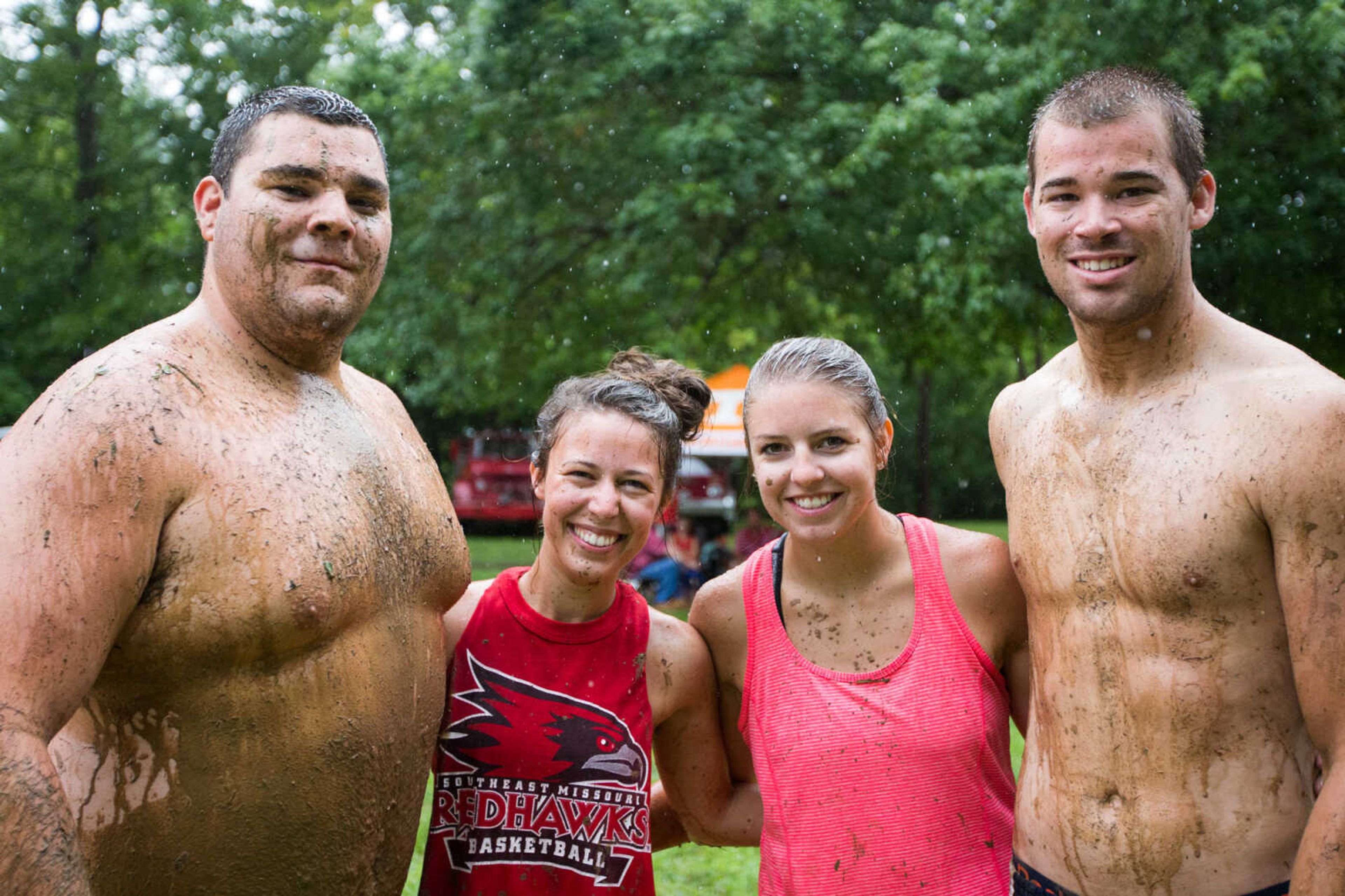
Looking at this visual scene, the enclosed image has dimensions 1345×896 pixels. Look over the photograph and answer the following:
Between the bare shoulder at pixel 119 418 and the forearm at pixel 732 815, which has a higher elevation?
the bare shoulder at pixel 119 418

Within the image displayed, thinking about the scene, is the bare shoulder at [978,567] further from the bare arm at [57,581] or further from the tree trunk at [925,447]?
the tree trunk at [925,447]

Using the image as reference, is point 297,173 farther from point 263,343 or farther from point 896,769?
point 896,769

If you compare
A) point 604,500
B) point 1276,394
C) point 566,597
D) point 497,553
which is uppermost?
point 1276,394

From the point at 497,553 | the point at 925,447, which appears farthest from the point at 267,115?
the point at 925,447

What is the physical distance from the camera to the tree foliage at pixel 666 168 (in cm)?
1061

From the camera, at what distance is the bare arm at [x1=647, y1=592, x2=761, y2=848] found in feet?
10.5

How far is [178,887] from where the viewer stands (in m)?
2.32

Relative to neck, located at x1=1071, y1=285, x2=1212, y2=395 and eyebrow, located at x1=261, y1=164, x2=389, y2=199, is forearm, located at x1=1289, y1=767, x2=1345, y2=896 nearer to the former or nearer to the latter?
neck, located at x1=1071, y1=285, x2=1212, y2=395

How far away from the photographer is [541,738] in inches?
118

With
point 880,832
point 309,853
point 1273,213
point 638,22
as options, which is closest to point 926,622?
A: point 880,832

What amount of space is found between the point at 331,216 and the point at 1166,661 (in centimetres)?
203

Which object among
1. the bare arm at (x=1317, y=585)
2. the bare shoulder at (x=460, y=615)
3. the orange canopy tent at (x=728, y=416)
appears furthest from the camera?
the orange canopy tent at (x=728, y=416)

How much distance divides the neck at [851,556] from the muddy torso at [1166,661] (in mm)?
428

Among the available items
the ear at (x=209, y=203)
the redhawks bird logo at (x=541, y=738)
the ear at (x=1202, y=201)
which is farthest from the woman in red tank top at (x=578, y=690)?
the ear at (x=1202, y=201)
